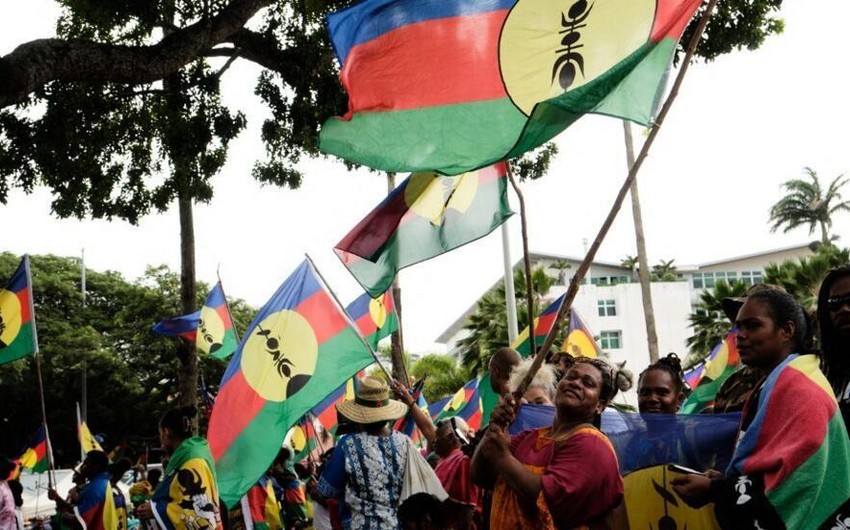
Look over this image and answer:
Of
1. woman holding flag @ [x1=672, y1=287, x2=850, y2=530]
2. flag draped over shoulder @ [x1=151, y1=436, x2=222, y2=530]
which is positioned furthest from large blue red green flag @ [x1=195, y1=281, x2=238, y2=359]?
woman holding flag @ [x1=672, y1=287, x2=850, y2=530]

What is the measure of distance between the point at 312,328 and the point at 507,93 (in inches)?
109

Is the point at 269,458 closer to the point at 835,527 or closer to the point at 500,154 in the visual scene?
the point at 500,154

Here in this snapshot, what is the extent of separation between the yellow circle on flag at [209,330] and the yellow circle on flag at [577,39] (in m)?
9.86

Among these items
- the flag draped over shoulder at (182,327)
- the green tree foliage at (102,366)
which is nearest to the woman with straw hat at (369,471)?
the flag draped over shoulder at (182,327)

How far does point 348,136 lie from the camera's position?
523cm

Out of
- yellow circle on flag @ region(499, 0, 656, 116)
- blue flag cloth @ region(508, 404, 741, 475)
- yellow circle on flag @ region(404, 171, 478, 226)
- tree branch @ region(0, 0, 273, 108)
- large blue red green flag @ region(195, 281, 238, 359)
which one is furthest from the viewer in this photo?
large blue red green flag @ region(195, 281, 238, 359)

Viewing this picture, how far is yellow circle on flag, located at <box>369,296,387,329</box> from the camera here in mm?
9891

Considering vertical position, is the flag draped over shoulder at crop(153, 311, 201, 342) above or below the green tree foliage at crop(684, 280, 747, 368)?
above

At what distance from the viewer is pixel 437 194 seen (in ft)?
22.4

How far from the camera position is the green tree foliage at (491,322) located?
33.7m

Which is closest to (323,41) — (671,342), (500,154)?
(500,154)

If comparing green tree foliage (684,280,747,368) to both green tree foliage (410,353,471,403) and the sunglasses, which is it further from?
the sunglasses

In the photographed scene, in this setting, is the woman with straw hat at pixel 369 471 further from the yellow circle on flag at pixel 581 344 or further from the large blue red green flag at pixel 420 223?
the yellow circle on flag at pixel 581 344

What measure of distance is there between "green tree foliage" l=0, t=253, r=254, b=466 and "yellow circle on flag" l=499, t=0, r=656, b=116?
108 feet
